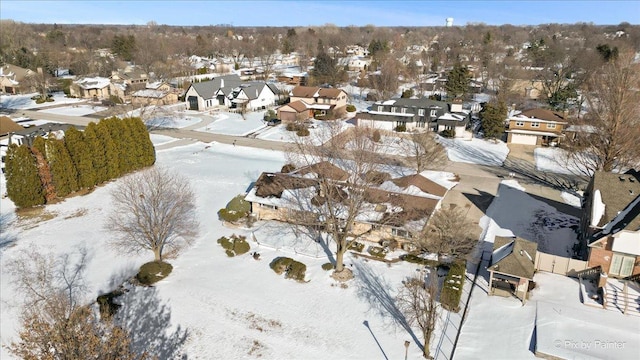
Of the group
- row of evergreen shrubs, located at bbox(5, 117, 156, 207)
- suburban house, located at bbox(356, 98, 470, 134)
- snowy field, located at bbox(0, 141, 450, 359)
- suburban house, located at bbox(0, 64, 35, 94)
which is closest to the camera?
snowy field, located at bbox(0, 141, 450, 359)

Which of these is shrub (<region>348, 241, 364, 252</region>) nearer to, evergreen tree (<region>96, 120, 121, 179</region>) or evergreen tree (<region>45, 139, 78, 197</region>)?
evergreen tree (<region>96, 120, 121, 179</region>)

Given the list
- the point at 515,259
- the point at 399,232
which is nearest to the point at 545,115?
the point at 399,232

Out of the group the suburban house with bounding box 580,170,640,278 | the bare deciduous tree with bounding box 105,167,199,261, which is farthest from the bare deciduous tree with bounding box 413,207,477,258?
the bare deciduous tree with bounding box 105,167,199,261

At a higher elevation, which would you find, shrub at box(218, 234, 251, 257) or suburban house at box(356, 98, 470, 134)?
suburban house at box(356, 98, 470, 134)

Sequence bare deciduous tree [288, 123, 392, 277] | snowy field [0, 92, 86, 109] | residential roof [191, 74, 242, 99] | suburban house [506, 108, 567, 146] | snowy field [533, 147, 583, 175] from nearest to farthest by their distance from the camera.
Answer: bare deciduous tree [288, 123, 392, 277] < snowy field [533, 147, 583, 175] < suburban house [506, 108, 567, 146] < residential roof [191, 74, 242, 99] < snowy field [0, 92, 86, 109]

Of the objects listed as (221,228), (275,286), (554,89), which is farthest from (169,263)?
(554,89)

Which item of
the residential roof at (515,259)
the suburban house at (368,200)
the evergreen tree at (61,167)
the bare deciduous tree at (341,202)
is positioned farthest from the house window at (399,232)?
the evergreen tree at (61,167)

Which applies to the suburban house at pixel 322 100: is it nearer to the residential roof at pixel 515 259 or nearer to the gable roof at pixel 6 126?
the gable roof at pixel 6 126
